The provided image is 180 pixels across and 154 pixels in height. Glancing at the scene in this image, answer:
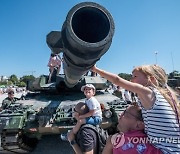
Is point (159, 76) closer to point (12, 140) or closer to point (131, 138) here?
point (131, 138)

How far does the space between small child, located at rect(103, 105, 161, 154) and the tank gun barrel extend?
67cm

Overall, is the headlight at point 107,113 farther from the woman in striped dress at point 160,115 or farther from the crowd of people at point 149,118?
the woman in striped dress at point 160,115

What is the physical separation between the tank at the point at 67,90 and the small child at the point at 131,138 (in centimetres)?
67

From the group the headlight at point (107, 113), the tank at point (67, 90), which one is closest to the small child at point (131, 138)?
the tank at point (67, 90)

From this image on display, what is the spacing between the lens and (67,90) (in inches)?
348

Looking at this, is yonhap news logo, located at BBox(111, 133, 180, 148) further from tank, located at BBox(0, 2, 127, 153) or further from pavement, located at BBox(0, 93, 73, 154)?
pavement, located at BBox(0, 93, 73, 154)

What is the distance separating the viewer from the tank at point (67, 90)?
2.75m

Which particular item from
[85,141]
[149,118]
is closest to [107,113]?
[85,141]

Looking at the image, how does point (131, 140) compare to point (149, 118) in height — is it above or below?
below

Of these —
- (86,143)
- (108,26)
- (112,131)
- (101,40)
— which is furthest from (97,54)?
(112,131)

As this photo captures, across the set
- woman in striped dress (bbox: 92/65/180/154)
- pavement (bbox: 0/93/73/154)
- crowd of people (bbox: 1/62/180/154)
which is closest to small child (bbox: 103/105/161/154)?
crowd of people (bbox: 1/62/180/154)

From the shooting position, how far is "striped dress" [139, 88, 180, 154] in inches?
95.3

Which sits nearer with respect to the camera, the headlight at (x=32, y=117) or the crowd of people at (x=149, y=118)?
the crowd of people at (x=149, y=118)

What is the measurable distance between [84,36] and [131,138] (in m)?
1.14
